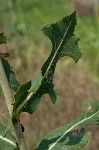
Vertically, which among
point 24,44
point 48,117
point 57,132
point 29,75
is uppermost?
point 24,44

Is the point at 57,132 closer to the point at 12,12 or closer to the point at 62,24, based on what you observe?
the point at 62,24

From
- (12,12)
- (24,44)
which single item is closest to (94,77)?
(24,44)

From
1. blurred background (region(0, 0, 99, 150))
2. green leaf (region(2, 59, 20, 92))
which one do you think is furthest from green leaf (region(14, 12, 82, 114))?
blurred background (region(0, 0, 99, 150))

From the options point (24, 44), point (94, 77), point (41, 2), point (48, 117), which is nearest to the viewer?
point (48, 117)

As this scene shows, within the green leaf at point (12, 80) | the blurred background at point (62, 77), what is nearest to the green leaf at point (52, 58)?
the green leaf at point (12, 80)

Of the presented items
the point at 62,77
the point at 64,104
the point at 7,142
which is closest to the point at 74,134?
the point at 7,142

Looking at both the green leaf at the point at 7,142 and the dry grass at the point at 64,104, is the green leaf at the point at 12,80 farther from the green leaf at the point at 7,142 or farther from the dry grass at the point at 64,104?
the dry grass at the point at 64,104

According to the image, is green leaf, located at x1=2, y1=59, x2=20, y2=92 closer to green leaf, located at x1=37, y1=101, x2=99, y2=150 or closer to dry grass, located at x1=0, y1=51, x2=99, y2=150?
green leaf, located at x1=37, y1=101, x2=99, y2=150
